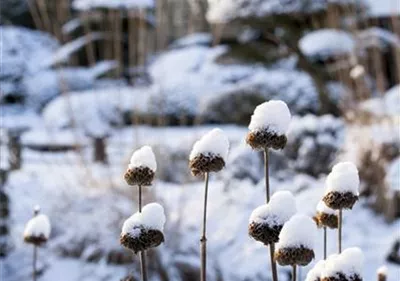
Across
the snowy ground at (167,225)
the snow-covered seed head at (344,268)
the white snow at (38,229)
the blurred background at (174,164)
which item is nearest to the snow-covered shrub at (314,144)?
the blurred background at (174,164)

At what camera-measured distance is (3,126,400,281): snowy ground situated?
2.42 metres

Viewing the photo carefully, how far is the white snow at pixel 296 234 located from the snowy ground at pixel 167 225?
163 centimetres

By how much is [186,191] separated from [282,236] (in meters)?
2.29

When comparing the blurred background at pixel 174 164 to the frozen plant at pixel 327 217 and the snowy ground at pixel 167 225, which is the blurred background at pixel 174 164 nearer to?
the snowy ground at pixel 167 225

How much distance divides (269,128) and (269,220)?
3.7 inches

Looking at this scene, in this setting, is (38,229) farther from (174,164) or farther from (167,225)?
(174,164)

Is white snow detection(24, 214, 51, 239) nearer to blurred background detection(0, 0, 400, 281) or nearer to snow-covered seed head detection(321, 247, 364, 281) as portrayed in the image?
snow-covered seed head detection(321, 247, 364, 281)

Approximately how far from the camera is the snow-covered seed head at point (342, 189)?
0.68m

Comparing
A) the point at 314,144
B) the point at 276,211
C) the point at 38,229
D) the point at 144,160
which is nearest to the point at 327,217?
the point at 276,211

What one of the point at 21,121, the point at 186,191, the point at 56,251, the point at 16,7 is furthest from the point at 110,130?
the point at 16,7

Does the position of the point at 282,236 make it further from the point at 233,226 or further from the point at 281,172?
the point at 281,172

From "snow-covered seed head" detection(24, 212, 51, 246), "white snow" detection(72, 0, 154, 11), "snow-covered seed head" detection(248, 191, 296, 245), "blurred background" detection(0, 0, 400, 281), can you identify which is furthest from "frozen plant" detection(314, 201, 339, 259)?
"white snow" detection(72, 0, 154, 11)

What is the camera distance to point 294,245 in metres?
0.65

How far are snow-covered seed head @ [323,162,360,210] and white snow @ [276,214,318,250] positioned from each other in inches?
1.5
